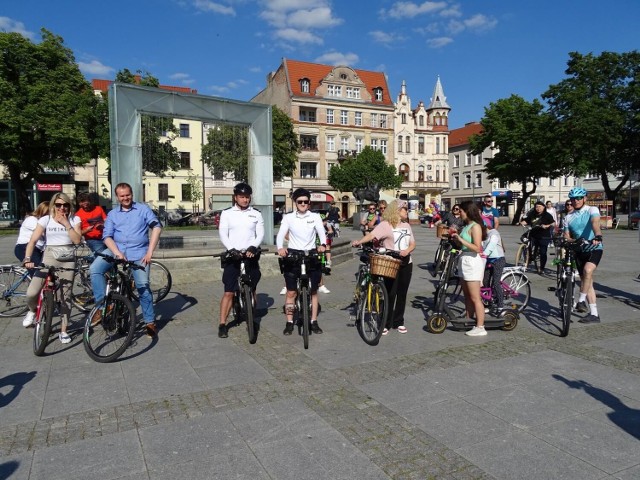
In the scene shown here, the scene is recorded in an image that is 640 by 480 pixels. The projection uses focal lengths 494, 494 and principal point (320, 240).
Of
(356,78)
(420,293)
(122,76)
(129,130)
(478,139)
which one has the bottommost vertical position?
(420,293)

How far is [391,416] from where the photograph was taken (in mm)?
3859

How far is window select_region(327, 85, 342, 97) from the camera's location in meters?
59.5

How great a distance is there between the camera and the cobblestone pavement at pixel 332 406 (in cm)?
317

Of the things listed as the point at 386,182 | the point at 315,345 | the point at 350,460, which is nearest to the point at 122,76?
the point at 386,182

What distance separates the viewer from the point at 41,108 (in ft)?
105

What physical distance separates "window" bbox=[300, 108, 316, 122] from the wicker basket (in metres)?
54.2

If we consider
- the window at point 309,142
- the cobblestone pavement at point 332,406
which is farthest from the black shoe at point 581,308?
the window at point 309,142

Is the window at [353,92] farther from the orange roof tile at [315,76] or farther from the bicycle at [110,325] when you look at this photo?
the bicycle at [110,325]

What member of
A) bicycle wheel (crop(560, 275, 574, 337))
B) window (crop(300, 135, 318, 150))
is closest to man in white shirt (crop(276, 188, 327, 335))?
bicycle wheel (crop(560, 275, 574, 337))

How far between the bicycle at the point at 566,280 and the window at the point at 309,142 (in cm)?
5293

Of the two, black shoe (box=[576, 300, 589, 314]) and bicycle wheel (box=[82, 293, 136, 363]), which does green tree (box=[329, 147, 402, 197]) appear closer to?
black shoe (box=[576, 300, 589, 314])

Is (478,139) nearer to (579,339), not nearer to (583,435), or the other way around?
(579,339)

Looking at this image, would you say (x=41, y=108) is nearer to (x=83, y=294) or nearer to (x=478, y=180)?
(x=83, y=294)

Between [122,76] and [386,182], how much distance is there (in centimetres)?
2793
